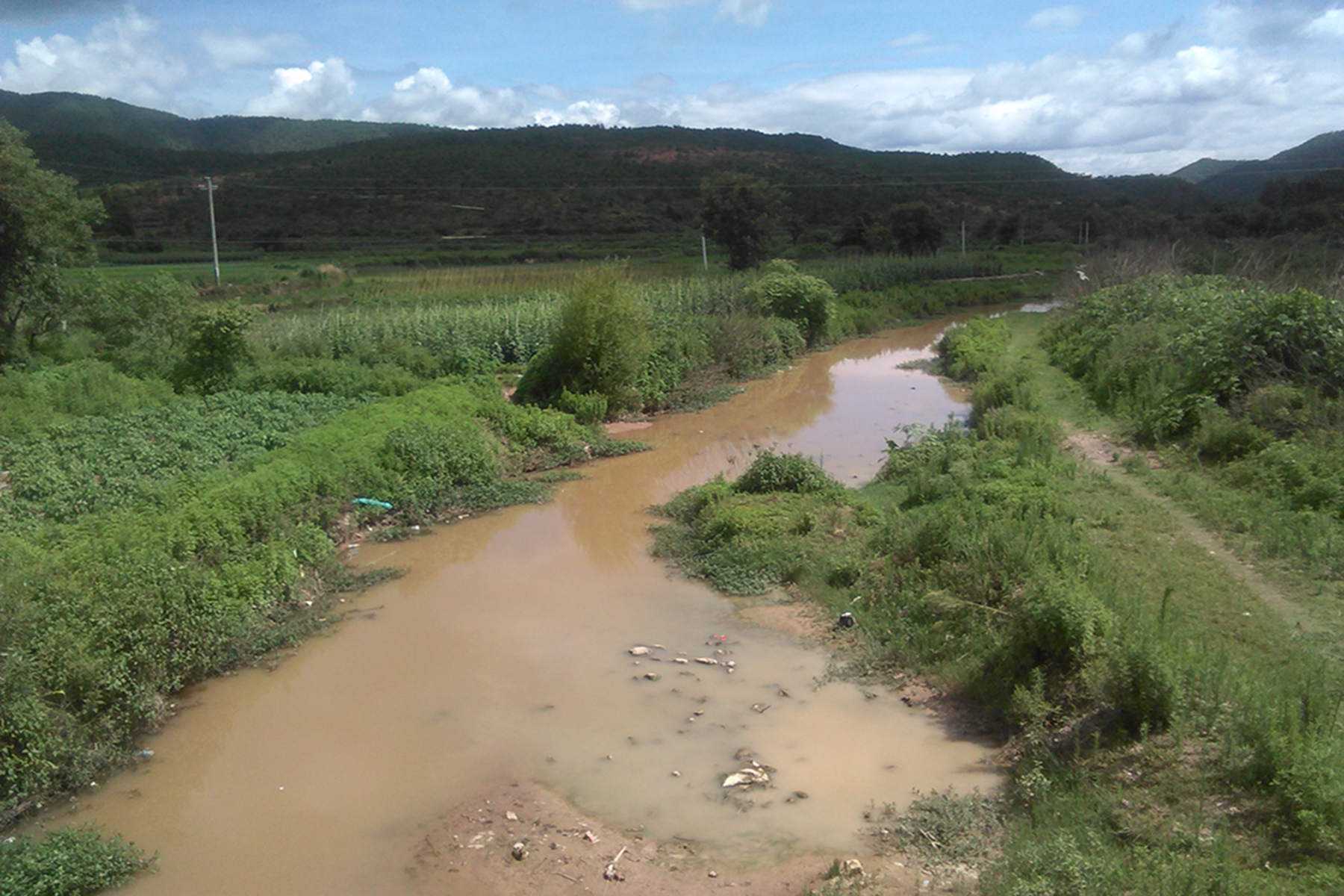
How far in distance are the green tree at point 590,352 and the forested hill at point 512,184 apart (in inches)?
848

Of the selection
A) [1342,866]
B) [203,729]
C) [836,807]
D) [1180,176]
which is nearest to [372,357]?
[203,729]

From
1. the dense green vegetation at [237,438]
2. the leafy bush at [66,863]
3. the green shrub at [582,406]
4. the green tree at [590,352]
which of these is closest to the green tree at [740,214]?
the dense green vegetation at [237,438]

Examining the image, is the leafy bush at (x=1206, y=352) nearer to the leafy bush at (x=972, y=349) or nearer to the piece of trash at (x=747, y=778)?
the leafy bush at (x=972, y=349)

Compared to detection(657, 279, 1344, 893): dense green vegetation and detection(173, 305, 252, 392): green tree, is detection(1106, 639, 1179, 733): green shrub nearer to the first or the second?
detection(657, 279, 1344, 893): dense green vegetation

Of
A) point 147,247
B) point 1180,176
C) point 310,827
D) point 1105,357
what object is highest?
point 1180,176

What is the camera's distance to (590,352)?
19234 mm

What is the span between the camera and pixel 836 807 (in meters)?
6.72

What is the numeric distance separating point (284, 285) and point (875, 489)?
79.2 feet

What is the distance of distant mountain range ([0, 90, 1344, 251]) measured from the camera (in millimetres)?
50344

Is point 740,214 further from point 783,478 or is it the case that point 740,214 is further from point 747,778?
point 747,778

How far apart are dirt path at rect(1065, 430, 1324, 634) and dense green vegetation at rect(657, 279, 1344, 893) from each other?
128 millimetres

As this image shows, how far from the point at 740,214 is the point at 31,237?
82.5 ft

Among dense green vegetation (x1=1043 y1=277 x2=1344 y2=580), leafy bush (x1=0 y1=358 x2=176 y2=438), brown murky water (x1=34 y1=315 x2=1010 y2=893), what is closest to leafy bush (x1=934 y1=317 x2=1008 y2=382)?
dense green vegetation (x1=1043 y1=277 x2=1344 y2=580)

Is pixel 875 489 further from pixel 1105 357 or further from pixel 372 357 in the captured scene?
pixel 372 357
